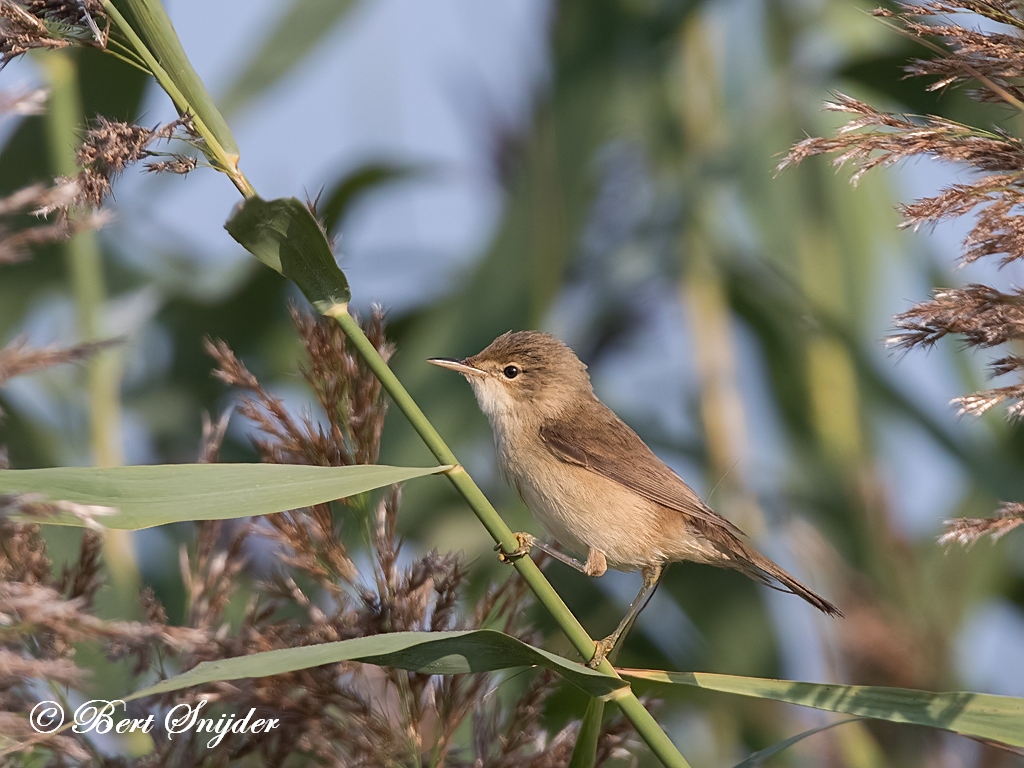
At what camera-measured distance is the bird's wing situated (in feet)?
8.84

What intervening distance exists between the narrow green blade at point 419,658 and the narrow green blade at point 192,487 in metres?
0.20

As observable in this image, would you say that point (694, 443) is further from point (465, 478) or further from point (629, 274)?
point (465, 478)

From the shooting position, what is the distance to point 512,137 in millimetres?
4234

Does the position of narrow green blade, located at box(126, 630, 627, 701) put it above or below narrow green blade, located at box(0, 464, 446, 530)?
below

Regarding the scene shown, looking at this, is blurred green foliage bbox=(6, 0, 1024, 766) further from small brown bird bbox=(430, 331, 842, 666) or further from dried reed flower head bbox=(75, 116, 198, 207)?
dried reed flower head bbox=(75, 116, 198, 207)

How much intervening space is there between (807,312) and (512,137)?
138cm

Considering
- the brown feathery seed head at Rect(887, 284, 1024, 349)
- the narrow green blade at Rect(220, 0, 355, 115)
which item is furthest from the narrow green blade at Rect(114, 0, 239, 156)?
the narrow green blade at Rect(220, 0, 355, 115)

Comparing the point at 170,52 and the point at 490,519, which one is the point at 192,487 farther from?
the point at 170,52

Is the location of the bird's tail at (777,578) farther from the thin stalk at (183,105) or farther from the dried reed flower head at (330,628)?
the thin stalk at (183,105)

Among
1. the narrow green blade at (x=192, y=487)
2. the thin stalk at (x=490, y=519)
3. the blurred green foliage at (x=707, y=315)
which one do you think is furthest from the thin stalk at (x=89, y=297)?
the thin stalk at (x=490, y=519)

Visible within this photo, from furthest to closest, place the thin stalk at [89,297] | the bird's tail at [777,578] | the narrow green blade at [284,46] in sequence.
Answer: the narrow green blade at [284,46], the thin stalk at [89,297], the bird's tail at [777,578]

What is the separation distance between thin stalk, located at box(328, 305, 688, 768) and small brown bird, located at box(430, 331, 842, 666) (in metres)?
0.78

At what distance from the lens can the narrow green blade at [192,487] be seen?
1521 mm

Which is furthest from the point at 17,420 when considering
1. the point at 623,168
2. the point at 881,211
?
the point at 881,211
